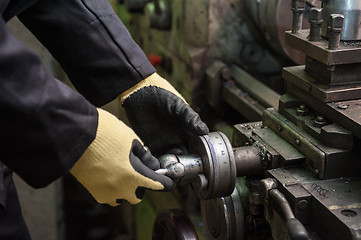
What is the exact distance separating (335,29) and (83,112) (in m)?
0.56

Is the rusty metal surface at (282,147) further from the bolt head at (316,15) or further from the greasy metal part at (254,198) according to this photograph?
the bolt head at (316,15)

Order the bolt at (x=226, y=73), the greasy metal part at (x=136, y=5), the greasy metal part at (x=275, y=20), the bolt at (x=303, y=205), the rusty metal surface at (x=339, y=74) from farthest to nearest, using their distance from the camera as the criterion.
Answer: the greasy metal part at (x=136, y=5) → the bolt at (x=226, y=73) → the greasy metal part at (x=275, y=20) → the rusty metal surface at (x=339, y=74) → the bolt at (x=303, y=205)

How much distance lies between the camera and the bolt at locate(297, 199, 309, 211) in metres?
0.94

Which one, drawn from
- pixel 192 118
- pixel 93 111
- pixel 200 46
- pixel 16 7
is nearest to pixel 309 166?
pixel 192 118

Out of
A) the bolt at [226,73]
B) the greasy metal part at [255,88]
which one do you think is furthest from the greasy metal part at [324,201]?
the bolt at [226,73]

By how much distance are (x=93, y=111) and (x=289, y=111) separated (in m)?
0.49

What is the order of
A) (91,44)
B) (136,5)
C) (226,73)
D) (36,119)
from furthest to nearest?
(136,5), (226,73), (91,44), (36,119)

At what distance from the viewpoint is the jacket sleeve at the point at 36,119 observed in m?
0.83

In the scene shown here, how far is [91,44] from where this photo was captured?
1202mm

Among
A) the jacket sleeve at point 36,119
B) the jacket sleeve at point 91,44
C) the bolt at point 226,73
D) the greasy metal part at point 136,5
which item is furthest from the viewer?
the greasy metal part at point 136,5

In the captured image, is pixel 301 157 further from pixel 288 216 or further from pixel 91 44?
pixel 91 44

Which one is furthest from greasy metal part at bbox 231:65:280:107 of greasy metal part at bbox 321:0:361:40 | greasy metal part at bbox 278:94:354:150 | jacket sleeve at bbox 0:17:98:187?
jacket sleeve at bbox 0:17:98:187

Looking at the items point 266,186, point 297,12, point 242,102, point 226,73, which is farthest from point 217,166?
point 226,73

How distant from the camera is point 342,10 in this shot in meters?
1.07
